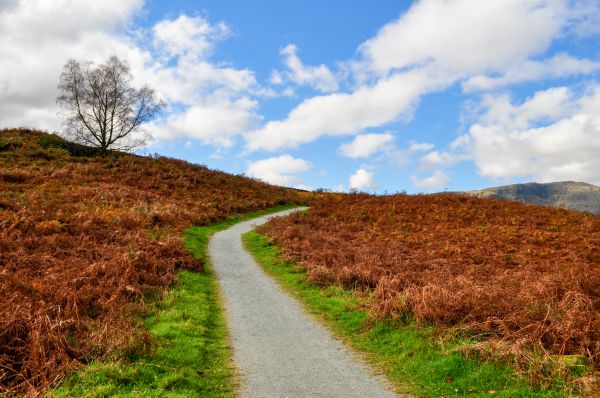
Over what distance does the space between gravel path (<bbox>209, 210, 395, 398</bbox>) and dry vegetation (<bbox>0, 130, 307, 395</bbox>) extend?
2431mm

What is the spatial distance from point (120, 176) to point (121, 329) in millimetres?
35318

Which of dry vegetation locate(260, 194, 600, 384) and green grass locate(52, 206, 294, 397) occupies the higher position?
dry vegetation locate(260, 194, 600, 384)

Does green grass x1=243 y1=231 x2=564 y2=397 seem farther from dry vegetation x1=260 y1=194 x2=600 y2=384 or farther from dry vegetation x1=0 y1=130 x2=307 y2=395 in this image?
dry vegetation x1=0 y1=130 x2=307 y2=395

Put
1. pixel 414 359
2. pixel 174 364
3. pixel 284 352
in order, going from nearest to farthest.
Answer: pixel 174 364 → pixel 414 359 → pixel 284 352

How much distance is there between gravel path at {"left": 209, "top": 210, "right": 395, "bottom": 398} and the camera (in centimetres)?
828

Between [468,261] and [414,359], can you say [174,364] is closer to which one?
[414,359]

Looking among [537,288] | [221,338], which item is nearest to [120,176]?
[221,338]

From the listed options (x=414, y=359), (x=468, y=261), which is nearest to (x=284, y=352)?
(x=414, y=359)

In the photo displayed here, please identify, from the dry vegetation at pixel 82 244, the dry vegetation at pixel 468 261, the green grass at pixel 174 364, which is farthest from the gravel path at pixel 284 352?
the dry vegetation at pixel 82 244

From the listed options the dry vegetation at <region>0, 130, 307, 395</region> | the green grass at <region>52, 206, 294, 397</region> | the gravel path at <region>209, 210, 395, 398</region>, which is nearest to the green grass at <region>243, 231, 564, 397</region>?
the gravel path at <region>209, 210, 395, 398</region>

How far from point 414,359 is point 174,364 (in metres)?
4.91

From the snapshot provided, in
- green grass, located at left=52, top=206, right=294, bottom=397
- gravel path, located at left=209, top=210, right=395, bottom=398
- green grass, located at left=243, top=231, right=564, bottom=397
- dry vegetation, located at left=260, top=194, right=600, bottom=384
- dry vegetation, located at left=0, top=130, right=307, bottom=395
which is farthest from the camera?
dry vegetation, located at left=260, top=194, right=600, bottom=384

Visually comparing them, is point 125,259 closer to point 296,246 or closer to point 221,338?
point 221,338

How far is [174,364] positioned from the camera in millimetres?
8984
